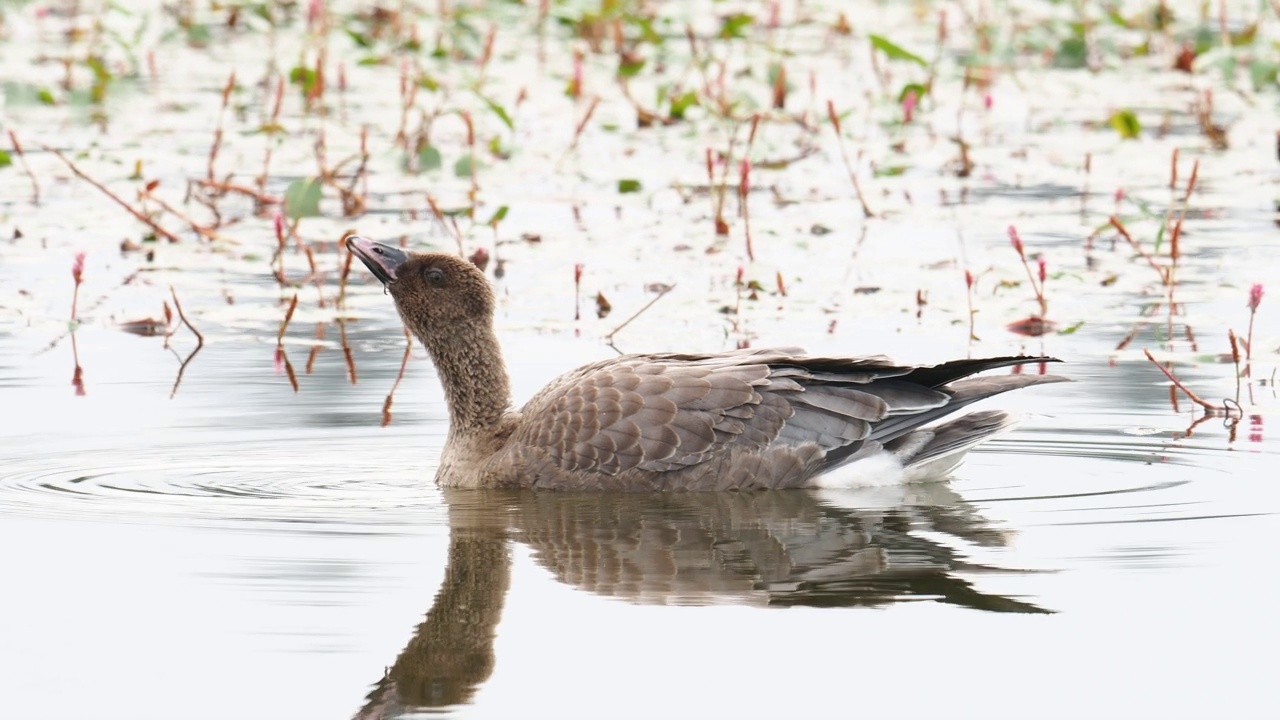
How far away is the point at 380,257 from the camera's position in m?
8.50

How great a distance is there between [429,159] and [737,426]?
7288 millimetres

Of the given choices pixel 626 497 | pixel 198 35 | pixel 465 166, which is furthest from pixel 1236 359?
pixel 198 35

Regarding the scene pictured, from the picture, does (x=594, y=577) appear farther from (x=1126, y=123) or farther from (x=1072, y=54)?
(x=1072, y=54)

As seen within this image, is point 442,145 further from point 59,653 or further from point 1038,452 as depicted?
point 59,653

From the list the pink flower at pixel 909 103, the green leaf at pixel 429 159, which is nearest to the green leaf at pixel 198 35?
the green leaf at pixel 429 159

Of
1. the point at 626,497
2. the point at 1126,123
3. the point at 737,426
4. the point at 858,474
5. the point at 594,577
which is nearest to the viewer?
the point at 594,577

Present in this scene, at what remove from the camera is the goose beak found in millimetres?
8461

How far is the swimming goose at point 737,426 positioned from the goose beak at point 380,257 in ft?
2.38

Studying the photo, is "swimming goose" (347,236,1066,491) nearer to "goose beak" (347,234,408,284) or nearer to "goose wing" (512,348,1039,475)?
"goose wing" (512,348,1039,475)

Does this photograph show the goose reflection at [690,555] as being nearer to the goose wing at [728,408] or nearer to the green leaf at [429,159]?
the goose wing at [728,408]

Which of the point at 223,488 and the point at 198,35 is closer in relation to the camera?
the point at 223,488

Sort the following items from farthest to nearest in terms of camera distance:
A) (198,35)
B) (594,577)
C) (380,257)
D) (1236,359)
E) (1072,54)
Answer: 1. (198,35)
2. (1072,54)
3. (1236,359)
4. (380,257)
5. (594,577)

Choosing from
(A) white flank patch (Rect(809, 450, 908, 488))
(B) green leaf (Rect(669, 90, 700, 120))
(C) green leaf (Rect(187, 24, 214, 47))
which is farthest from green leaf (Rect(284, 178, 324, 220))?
(C) green leaf (Rect(187, 24, 214, 47))

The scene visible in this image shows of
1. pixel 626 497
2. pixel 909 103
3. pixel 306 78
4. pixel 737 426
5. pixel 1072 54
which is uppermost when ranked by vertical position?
pixel 1072 54
